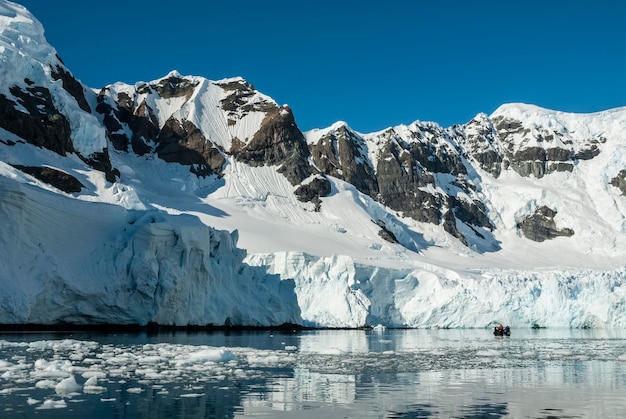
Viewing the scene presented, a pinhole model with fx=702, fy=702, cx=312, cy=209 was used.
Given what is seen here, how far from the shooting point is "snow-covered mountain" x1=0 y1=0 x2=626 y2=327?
39875 mm

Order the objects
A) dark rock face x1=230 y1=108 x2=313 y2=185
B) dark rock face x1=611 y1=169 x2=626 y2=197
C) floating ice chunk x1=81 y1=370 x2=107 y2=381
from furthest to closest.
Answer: dark rock face x1=611 y1=169 x2=626 y2=197 < dark rock face x1=230 y1=108 x2=313 y2=185 < floating ice chunk x1=81 y1=370 x2=107 y2=381

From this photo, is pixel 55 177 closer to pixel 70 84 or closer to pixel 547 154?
pixel 70 84

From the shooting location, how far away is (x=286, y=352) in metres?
26.3

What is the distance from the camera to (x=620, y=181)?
141125 mm

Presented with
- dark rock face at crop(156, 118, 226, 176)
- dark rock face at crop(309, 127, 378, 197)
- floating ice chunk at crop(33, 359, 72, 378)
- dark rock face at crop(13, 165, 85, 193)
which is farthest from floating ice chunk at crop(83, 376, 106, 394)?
dark rock face at crop(309, 127, 378, 197)

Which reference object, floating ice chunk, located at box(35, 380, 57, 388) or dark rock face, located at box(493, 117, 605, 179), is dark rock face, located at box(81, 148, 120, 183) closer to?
floating ice chunk, located at box(35, 380, 57, 388)

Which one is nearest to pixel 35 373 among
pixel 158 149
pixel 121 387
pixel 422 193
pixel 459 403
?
pixel 121 387

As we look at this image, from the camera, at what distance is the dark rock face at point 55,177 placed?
242 ft

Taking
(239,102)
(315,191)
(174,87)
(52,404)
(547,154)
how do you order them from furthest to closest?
(547,154) < (174,87) < (239,102) < (315,191) < (52,404)

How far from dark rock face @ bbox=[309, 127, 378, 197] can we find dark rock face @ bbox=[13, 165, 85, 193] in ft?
198

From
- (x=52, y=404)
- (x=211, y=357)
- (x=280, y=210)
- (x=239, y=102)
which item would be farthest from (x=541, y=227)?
(x=52, y=404)

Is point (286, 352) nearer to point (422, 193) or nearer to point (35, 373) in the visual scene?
point (35, 373)

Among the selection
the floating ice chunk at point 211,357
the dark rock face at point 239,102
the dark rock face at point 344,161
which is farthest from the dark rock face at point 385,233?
the floating ice chunk at point 211,357

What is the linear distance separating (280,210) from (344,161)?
30585 mm
